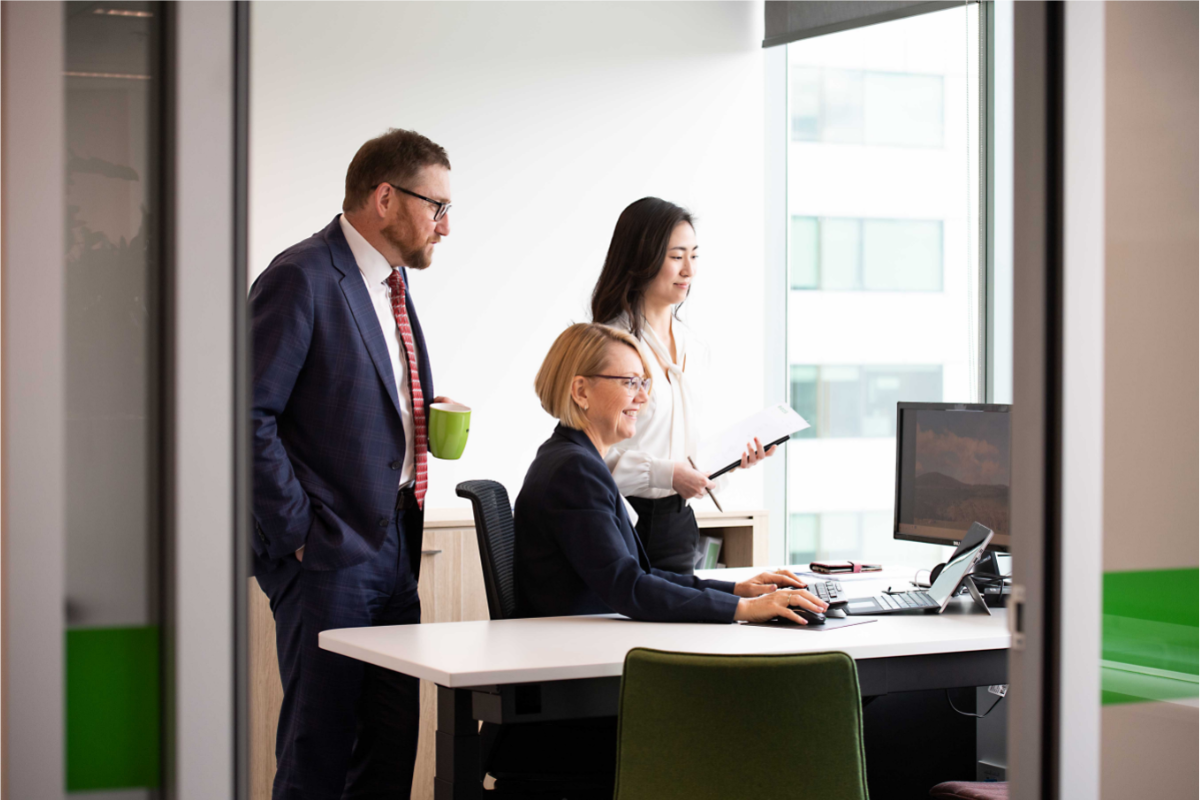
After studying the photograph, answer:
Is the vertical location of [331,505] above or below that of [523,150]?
below

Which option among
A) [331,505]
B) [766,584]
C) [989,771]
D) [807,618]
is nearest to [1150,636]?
[807,618]

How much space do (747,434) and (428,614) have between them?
4.06 ft

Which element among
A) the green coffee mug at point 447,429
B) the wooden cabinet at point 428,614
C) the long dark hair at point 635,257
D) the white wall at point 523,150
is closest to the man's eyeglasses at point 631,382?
the green coffee mug at point 447,429

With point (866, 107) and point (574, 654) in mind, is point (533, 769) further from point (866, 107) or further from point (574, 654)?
point (866, 107)

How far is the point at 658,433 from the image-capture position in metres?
3.01

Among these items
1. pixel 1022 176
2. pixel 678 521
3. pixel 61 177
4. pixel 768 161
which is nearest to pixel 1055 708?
pixel 1022 176

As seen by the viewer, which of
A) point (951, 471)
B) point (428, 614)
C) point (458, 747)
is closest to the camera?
point (458, 747)

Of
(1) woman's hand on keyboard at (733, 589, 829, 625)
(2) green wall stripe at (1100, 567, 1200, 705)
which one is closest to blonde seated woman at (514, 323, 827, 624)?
(1) woman's hand on keyboard at (733, 589, 829, 625)

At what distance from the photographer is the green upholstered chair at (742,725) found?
64.1 inches

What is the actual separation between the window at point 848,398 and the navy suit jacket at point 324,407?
2538 millimetres

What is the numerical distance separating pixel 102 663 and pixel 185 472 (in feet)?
0.78

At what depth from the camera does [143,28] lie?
119cm

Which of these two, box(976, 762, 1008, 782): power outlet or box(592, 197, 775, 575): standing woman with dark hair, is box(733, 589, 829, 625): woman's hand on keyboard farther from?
box(976, 762, 1008, 782): power outlet

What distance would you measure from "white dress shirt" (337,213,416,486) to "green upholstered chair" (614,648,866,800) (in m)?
1.01
